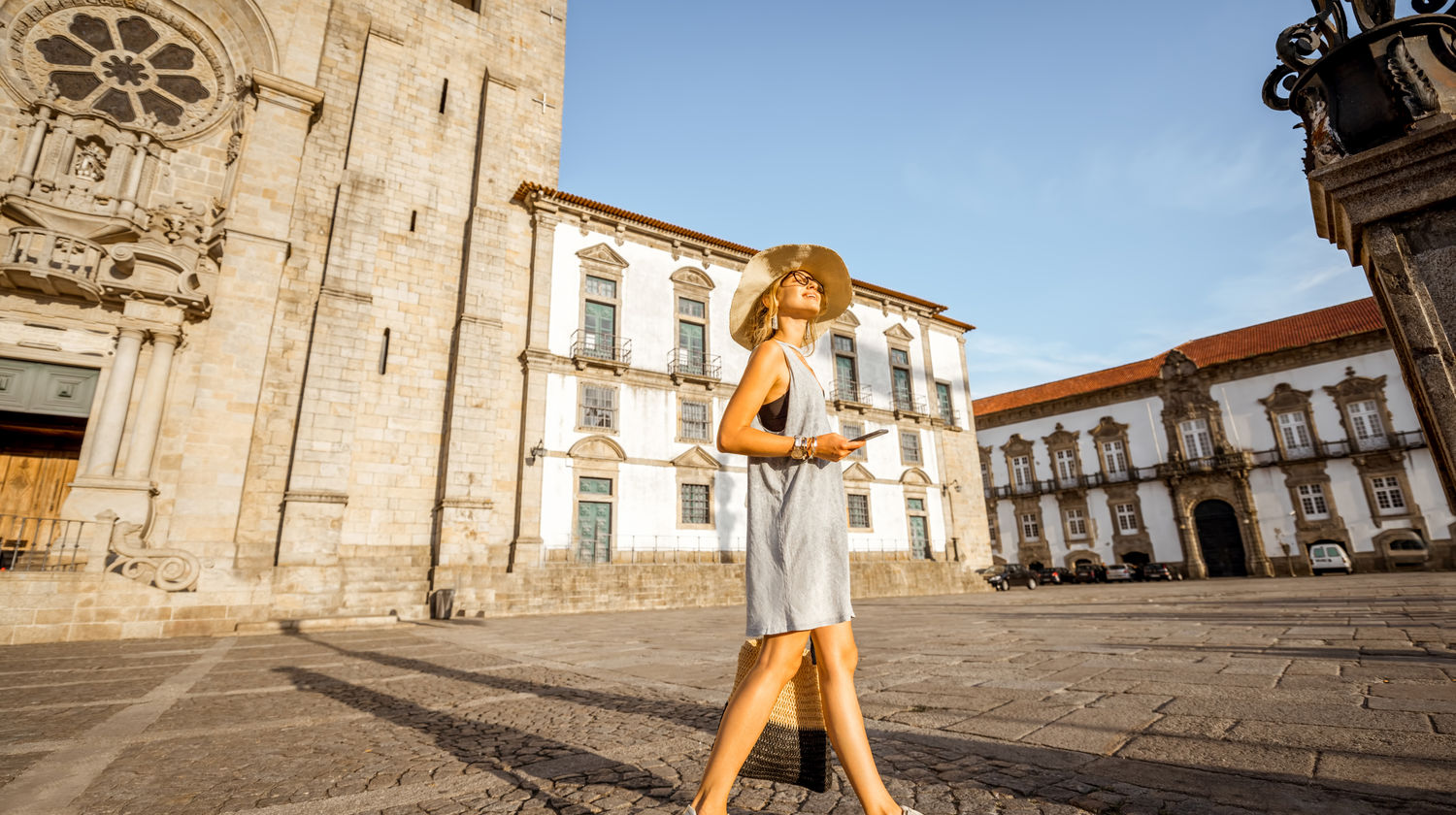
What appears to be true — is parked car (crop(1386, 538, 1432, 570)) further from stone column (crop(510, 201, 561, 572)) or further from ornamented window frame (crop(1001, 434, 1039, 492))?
stone column (crop(510, 201, 561, 572))

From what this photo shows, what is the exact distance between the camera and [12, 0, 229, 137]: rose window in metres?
12.0

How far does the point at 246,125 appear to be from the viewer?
41.5 ft

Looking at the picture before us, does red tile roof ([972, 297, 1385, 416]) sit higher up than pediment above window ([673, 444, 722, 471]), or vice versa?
red tile roof ([972, 297, 1385, 416])

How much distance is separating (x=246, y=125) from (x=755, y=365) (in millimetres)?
15793

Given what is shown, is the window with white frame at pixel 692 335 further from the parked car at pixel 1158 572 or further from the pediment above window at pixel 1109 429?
the pediment above window at pixel 1109 429

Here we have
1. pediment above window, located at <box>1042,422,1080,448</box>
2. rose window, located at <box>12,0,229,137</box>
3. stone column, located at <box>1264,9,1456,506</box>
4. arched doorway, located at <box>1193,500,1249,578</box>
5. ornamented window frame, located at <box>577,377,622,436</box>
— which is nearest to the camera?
stone column, located at <box>1264,9,1456,506</box>

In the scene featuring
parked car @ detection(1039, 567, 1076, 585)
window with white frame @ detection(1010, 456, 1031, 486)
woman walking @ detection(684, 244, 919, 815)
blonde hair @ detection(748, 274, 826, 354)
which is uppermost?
window with white frame @ detection(1010, 456, 1031, 486)

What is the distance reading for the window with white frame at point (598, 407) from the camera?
16031mm

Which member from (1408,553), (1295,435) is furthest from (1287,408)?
(1408,553)

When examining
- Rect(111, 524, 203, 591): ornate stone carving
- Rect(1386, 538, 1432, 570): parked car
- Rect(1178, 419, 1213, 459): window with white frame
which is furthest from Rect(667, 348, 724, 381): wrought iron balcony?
Rect(1386, 538, 1432, 570): parked car

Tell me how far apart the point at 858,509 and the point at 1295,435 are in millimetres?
20895

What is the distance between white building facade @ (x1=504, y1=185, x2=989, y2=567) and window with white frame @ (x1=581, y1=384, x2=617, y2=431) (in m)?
0.04

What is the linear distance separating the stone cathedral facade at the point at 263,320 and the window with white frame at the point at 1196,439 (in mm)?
25390

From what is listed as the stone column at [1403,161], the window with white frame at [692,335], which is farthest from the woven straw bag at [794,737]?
the window with white frame at [692,335]
